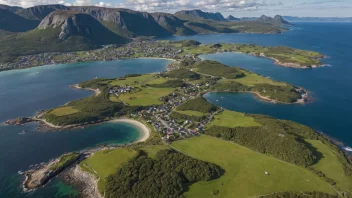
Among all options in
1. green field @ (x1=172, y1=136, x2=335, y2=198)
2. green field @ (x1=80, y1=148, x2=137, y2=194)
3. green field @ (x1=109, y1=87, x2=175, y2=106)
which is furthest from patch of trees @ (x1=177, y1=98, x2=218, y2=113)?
green field @ (x1=80, y1=148, x2=137, y2=194)

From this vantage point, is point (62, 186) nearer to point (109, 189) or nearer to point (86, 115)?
point (109, 189)

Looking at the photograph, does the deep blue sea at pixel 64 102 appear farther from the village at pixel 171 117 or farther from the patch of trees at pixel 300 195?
the patch of trees at pixel 300 195

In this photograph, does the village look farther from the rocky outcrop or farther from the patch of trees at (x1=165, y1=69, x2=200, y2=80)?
the rocky outcrop

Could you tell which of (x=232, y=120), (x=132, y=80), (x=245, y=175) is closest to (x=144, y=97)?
(x=132, y=80)

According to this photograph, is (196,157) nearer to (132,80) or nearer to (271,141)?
(271,141)

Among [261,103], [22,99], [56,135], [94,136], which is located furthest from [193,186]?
[22,99]
